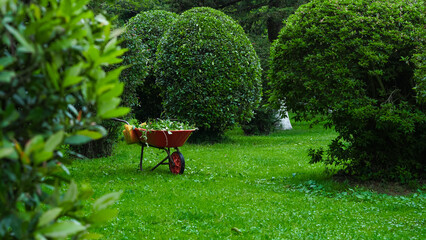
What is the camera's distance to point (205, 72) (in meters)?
12.0

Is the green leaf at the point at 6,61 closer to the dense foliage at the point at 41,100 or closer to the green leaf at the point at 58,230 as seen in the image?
the dense foliage at the point at 41,100

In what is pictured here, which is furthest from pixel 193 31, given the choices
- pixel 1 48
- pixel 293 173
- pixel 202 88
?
pixel 1 48

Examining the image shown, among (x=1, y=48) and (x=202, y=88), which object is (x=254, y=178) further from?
(x=1, y=48)

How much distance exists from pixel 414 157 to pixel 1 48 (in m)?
6.71

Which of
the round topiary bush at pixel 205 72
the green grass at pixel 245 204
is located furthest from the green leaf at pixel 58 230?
the round topiary bush at pixel 205 72

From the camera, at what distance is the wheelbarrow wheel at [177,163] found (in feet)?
26.0

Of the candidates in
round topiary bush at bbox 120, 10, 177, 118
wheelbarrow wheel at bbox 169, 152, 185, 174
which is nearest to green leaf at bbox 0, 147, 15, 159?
wheelbarrow wheel at bbox 169, 152, 185, 174

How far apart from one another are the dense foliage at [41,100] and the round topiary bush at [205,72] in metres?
10.4

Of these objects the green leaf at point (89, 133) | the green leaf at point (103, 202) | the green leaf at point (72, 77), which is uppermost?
the green leaf at point (72, 77)

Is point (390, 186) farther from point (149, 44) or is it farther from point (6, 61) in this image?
point (149, 44)

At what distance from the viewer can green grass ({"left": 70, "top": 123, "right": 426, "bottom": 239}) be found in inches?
182

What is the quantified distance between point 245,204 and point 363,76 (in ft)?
9.22

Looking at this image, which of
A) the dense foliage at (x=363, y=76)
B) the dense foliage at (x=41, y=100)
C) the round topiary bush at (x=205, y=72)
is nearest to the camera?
the dense foliage at (x=41, y=100)

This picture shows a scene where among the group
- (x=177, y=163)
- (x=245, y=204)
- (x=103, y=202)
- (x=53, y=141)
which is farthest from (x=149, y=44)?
(x=53, y=141)
